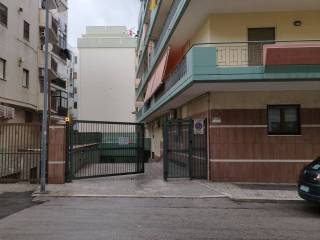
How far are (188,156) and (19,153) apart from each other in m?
6.48

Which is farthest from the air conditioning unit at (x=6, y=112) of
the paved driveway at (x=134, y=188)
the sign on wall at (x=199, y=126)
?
the sign on wall at (x=199, y=126)

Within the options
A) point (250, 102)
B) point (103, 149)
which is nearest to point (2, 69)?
point (103, 149)

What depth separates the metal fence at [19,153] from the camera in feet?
A: 56.7

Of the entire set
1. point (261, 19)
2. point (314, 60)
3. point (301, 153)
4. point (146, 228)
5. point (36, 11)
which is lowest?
point (146, 228)

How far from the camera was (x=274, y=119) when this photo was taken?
57.3 feet

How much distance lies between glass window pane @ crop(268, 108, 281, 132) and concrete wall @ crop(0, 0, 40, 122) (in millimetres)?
14226

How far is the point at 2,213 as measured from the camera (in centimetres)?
1089

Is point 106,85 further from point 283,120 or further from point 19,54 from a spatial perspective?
point 283,120

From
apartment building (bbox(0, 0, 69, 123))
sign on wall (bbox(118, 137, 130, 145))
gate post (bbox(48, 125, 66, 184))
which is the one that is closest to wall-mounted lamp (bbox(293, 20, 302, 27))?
sign on wall (bbox(118, 137, 130, 145))

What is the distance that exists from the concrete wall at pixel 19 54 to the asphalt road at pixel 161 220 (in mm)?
13969

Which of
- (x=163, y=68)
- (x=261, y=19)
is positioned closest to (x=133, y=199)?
(x=261, y=19)

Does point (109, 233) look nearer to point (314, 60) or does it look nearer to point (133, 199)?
A: point (133, 199)

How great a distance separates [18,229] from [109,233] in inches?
71.8

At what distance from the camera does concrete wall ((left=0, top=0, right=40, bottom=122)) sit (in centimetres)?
2491
